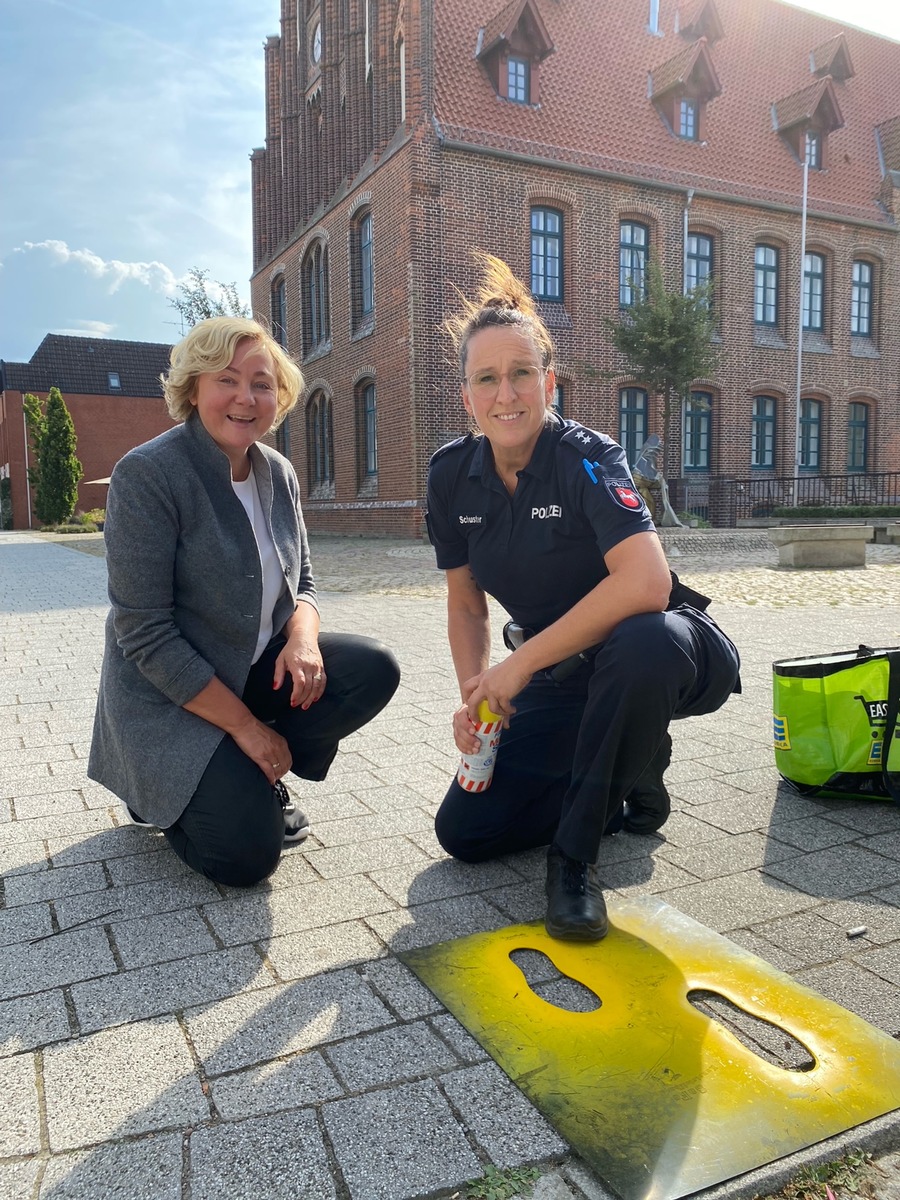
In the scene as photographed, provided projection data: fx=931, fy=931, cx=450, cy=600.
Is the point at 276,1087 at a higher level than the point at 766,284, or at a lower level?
lower

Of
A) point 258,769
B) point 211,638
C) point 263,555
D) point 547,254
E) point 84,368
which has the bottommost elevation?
point 258,769

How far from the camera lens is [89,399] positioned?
5341cm

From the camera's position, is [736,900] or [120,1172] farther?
[736,900]

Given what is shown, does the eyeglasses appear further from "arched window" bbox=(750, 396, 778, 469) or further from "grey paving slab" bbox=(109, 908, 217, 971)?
"arched window" bbox=(750, 396, 778, 469)

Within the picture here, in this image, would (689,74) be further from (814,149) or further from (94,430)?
(94,430)

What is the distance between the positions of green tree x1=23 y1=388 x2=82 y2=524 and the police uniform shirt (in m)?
44.1

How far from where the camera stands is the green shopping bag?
340cm

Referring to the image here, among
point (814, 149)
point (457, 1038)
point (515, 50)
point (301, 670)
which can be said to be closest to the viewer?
point (457, 1038)

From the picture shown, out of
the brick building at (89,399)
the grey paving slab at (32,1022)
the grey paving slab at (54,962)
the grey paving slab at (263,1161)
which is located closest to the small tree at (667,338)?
the grey paving slab at (54,962)

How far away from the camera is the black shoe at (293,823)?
323 cm

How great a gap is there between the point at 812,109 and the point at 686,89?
13.7ft

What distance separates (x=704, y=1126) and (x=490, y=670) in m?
1.29

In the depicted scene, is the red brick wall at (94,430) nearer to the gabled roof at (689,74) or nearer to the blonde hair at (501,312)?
the gabled roof at (689,74)

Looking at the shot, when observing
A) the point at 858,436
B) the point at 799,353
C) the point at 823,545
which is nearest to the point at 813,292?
the point at 799,353
